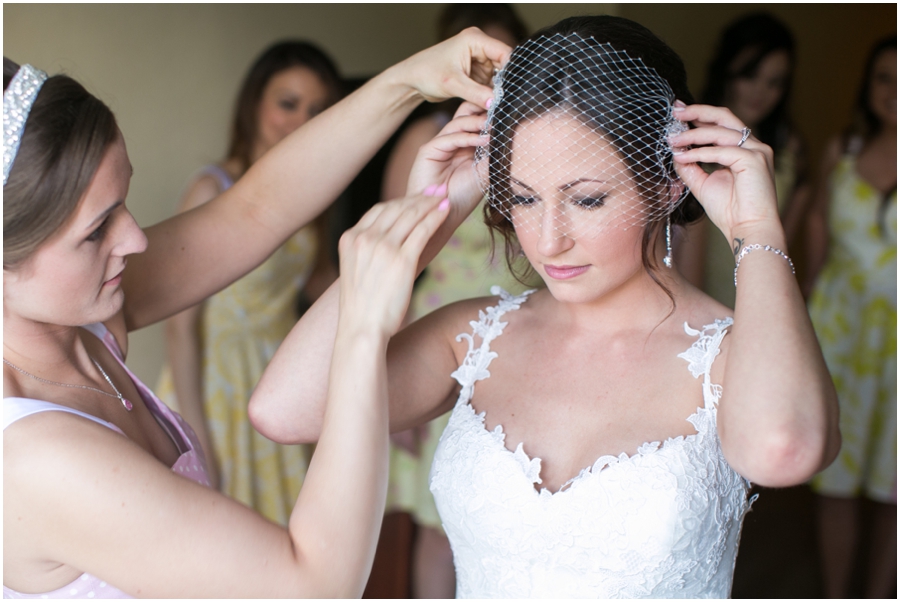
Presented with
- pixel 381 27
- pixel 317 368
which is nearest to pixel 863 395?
pixel 317 368

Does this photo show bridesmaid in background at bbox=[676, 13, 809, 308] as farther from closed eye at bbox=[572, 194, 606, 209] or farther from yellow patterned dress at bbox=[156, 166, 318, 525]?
closed eye at bbox=[572, 194, 606, 209]

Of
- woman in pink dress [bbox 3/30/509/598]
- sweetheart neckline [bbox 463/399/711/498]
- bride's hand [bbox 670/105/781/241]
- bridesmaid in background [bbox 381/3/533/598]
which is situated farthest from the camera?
bridesmaid in background [bbox 381/3/533/598]

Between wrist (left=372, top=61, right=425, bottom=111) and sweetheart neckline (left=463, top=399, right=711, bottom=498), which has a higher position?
wrist (left=372, top=61, right=425, bottom=111)

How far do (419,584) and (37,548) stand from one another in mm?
2095

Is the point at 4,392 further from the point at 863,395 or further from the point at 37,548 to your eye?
the point at 863,395

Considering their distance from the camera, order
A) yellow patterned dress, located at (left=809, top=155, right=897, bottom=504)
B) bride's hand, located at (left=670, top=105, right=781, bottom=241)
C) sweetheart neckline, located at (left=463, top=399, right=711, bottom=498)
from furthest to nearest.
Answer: yellow patterned dress, located at (left=809, top=155, right=897, bottom=504)
sweetheart neckline, located at (left=463, top=399, right=711, bottom=498)
bride's hand, located at (left=670, top=105, right=781, bottom=241)

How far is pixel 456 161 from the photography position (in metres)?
1.68

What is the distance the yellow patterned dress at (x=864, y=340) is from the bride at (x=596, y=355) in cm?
196

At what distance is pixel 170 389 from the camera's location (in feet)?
10.6

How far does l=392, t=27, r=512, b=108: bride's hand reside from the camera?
163cm

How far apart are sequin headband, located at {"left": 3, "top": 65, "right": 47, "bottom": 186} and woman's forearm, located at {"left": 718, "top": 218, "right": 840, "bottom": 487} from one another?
1.13 meters

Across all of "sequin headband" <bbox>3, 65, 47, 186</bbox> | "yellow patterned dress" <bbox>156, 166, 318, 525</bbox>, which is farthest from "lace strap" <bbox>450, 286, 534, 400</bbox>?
"yellow patterned dress" <bbox>156, 166, 318, 525</bbox>

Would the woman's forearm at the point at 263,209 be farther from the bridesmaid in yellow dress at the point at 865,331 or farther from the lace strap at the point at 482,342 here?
the bridesmaid in yellow dress at the point at 865,331

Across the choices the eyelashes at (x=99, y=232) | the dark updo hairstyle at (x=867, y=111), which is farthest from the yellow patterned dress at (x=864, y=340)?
the eyelashes at (x=99, y=232)
